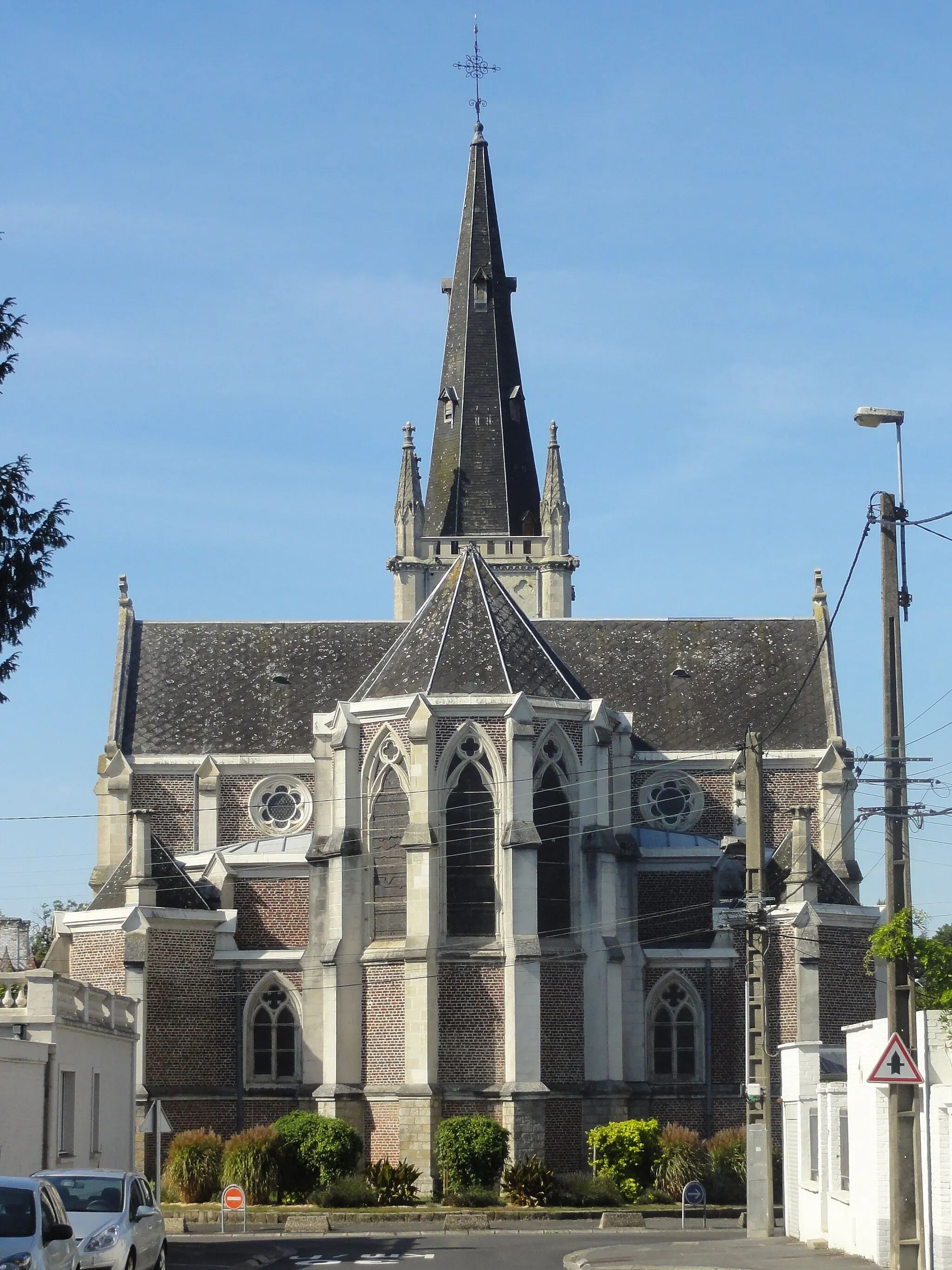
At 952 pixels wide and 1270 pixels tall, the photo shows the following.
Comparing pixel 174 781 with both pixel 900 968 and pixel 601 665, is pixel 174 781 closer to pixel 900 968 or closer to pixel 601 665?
pixel 601 665

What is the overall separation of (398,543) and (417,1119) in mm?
29123

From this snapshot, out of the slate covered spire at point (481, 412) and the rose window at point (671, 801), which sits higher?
the slate covered spire at point (481, 412)

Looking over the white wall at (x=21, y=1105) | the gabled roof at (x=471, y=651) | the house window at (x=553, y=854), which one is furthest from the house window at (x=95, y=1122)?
the gabled roof at (x=471, y=651)

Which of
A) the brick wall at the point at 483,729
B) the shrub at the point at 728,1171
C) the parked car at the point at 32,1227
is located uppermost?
the brick wall at the point at 483,729

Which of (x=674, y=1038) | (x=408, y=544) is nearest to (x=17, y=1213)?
(x=674, y=1038)

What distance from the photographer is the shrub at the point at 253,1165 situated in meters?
38.8

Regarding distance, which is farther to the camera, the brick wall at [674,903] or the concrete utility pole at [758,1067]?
the brick wall at [674,903]

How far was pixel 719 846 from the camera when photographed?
48.5 meters

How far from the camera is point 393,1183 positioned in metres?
39.0

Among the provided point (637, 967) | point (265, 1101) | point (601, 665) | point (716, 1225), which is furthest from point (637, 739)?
point (716, 1225)

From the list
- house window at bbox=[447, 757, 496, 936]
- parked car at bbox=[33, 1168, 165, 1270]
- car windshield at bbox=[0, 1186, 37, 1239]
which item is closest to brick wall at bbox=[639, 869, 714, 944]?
house window at bbox=[447, 757, 496, 936]

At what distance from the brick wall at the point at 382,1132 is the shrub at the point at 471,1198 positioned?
6.98 feet

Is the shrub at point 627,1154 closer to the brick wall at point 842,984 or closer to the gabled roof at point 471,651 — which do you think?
the brick wall at point 842,984

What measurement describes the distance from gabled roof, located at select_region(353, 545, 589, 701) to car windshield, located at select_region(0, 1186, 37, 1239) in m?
28.2
